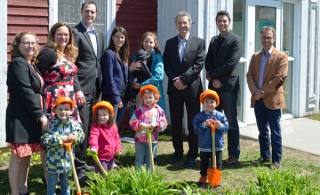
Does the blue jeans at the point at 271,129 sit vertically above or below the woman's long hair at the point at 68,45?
below

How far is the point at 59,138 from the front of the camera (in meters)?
4.90

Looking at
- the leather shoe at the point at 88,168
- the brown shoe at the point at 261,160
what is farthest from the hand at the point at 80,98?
the brown shoe at the point at 261,160

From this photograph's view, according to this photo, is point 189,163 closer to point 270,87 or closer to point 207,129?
point 207,129

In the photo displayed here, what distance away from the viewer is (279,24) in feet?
33.2

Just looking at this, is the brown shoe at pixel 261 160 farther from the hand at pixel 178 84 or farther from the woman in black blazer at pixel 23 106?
the woman in black blazer at pixel 23 106

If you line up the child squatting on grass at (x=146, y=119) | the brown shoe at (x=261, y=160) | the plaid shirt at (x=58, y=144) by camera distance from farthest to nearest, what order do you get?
the brown shoe at (x=261, y=160) < the child squatting on grass at (x=146, y=119) < the plaid shirt at (x=58, y=144)

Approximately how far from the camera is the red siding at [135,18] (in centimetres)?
851

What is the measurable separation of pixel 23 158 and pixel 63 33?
142 centimetres

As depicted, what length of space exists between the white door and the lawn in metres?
2.12

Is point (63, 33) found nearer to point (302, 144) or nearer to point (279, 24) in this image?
point (302, 144)

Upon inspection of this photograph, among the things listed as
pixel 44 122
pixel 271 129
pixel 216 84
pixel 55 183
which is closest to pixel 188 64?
pixel 216 84

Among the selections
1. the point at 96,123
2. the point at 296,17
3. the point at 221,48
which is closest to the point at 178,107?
the point at 221,48

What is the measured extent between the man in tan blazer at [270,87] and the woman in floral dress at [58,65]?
8.55 ft

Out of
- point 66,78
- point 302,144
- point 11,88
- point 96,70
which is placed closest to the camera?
point 11,88
